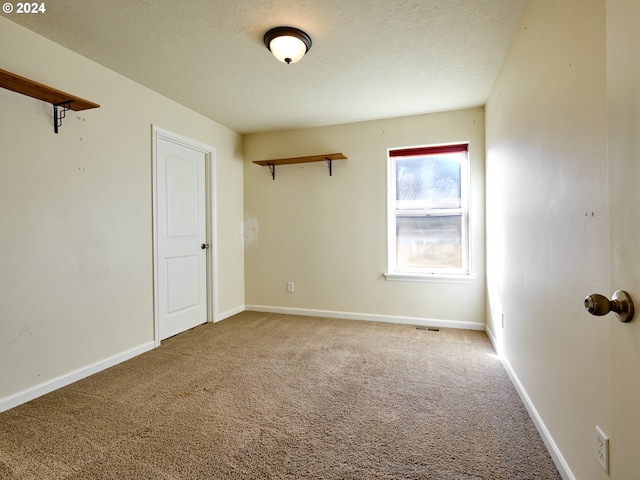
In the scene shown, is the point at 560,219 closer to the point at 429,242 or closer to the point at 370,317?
the point at 429,242

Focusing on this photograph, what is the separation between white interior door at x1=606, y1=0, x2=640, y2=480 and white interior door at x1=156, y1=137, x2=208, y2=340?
10.6 feet

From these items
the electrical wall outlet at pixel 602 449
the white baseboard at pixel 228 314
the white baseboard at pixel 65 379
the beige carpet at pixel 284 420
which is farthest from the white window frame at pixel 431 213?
the white baseboard at pixel 65 379

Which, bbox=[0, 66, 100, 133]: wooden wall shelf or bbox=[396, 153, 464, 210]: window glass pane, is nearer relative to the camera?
bbox=[0, 66, 100, 133]: wooden wall shelf

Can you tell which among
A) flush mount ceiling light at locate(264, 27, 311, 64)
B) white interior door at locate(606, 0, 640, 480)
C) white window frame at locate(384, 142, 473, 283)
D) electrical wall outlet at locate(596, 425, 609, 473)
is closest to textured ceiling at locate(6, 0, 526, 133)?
flush mount ceiling light at locate(264, 27, 311, 64)

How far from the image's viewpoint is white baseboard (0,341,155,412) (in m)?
2.00

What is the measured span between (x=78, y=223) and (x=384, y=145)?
3089 millimetres

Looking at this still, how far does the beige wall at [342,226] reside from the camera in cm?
353

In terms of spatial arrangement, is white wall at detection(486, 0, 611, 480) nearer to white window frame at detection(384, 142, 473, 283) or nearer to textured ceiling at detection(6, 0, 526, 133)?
textured ceiling at detection(6, 0, 526, 133)

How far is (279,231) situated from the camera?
13.9 feet

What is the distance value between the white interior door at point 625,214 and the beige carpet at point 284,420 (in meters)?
0.94

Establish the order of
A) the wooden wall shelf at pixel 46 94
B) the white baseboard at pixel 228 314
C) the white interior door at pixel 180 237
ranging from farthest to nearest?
1. the white baseboard at pixel 228 314
2. the white interior door at pixel 180 237
3. the wooden wall shelf at pixel 46 94

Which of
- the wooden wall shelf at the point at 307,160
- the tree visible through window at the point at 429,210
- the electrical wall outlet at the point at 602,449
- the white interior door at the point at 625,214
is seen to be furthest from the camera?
the wooden wall shelf at the point at 307,160

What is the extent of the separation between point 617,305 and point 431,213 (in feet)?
10.2

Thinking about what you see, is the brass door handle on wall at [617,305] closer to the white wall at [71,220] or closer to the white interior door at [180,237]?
the white wall at [71,220]
